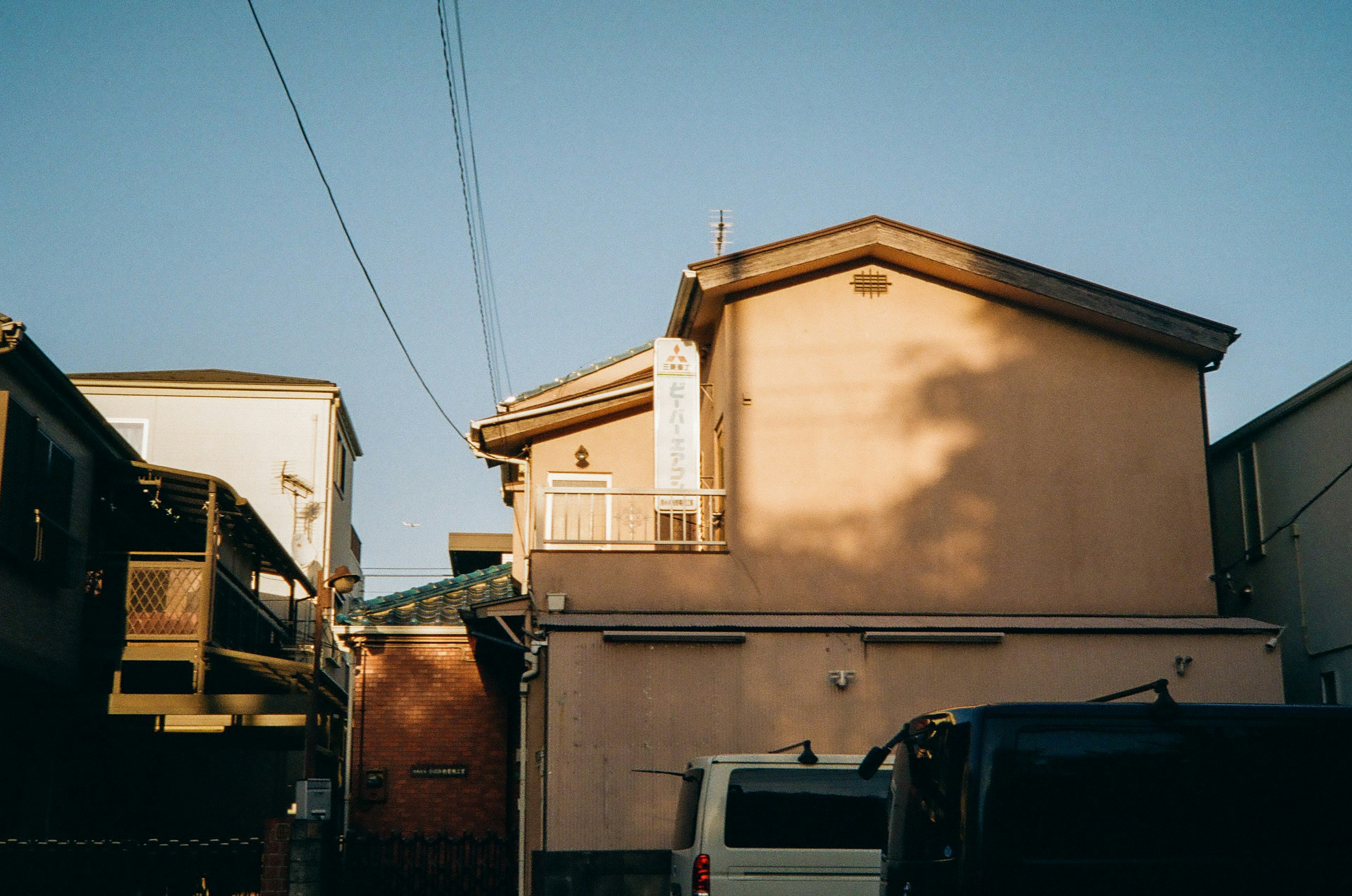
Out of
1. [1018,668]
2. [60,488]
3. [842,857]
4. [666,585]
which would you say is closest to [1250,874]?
[842,857]

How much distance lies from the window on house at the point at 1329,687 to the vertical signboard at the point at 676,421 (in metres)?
7.30

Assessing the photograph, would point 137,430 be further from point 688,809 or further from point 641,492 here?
point 688,809

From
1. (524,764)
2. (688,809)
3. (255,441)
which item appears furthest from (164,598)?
(255,441)

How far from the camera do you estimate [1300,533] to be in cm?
1487

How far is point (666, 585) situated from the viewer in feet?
46.2

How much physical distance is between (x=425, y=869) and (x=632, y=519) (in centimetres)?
461

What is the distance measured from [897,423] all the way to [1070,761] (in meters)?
7.83

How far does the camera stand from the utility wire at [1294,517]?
13945 millimetres

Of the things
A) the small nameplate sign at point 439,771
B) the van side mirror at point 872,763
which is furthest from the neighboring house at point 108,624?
the van side mirror at point 872,763

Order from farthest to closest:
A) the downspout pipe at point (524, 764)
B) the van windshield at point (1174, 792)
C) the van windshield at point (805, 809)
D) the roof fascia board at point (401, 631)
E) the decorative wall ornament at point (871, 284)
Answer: the roof fascia board at point (401, 631) → the decorative wall ornament at point (871, 284) → the downspout pipe at point (524, 764) → the van windshield at point (805, 809) → the van windshield at point (1174, 792)

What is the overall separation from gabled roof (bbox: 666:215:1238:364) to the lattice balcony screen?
28.3 feet

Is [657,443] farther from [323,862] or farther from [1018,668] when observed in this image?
[323,862]

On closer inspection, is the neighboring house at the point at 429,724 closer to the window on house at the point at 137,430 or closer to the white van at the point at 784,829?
the white van at the point at 784,829

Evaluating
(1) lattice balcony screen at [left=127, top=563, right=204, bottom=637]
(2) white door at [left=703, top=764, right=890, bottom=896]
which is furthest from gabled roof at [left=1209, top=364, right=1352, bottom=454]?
(1) lattice balcony screen at [left=127, top=563, right=204, bottom=637]
